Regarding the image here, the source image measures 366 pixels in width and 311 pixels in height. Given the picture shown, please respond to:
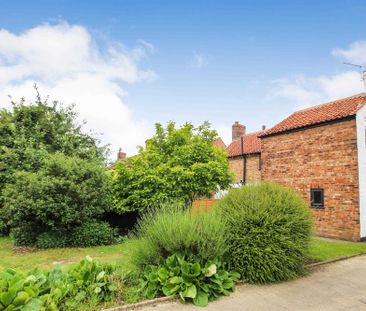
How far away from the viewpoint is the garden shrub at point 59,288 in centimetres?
359

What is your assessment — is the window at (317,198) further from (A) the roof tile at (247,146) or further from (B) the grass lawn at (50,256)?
(B) the grass lawn at (50,256)

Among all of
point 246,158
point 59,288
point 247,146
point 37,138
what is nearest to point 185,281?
point 59,288

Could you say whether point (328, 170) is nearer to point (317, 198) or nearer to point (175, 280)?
point (317, 198)

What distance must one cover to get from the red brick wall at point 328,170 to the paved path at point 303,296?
4999mm

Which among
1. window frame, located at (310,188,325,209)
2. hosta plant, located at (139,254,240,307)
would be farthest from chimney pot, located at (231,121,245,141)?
hosta plant, located at (139,254,240,307)

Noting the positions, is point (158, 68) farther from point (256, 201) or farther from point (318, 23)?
point (256, 201)

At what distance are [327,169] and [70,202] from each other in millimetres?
10162

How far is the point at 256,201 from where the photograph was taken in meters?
6.00

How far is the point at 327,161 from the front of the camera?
11.4m

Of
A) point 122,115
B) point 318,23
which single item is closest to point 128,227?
point 122,115

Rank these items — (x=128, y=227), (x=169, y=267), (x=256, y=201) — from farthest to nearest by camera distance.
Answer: (x=128, y=227)
(x=256, y=201)
(x=169, y=267)

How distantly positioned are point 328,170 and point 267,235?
7317 millimetres

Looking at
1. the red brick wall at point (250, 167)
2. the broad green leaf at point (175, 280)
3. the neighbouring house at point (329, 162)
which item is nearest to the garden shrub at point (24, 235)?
the broad green leaf at point (175, 280)

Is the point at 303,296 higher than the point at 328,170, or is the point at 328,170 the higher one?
the point at 328,170
